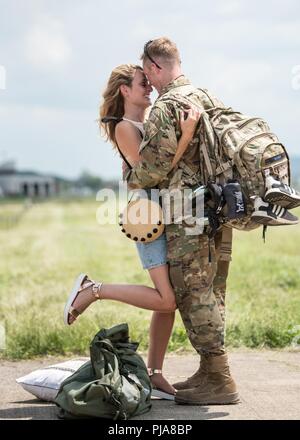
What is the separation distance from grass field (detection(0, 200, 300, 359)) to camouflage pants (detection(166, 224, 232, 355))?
7.51 feet

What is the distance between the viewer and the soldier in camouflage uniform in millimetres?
6008

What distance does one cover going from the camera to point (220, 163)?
19.6 ft

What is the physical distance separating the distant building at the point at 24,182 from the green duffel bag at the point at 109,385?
156636 millimetres

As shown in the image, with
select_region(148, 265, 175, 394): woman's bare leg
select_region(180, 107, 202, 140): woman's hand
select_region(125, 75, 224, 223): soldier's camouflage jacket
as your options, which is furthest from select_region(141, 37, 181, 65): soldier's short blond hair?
select_region(148, 265, 175, 394): woman's bare leg

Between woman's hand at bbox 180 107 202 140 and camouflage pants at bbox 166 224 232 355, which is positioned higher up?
woman's hand at bbox 180 107 202 140

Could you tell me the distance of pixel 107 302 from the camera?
39.0 feet

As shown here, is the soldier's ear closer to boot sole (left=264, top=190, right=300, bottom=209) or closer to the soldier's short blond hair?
the soldier's short blond hair

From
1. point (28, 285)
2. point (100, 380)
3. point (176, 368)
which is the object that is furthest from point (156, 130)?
point (28, 285)

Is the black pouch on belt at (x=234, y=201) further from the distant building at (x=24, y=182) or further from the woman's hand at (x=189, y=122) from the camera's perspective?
the distant building at (x=24, y=182)

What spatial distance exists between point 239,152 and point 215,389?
1.52 meters

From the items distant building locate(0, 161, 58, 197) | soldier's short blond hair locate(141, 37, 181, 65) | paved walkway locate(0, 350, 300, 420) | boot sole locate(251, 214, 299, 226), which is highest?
distant building locate(0, 161, 58, 197)

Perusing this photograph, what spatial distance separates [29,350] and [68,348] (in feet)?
1.06

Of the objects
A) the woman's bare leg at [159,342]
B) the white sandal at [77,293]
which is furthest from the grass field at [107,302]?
the white sandal at [77,293]

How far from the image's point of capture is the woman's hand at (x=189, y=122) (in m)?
5.98
